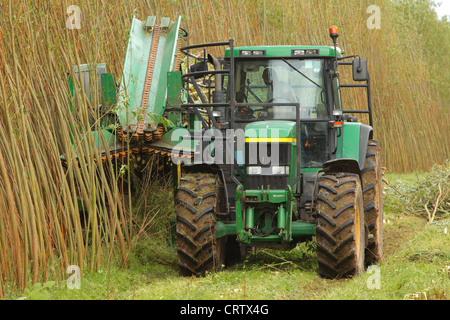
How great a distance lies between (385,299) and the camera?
183 inches

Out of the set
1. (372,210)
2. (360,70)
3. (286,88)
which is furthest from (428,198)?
(286,88)

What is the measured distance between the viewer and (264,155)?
5820 millimetres

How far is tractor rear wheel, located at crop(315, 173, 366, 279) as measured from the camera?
5.41 metres

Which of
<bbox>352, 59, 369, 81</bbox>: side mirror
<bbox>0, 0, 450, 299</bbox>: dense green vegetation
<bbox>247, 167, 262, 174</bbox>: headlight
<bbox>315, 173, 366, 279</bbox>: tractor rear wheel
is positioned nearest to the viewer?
<bbox>0, 0, 450, 299</bbox>: dense green vegetation

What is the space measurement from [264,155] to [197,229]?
2.87ft

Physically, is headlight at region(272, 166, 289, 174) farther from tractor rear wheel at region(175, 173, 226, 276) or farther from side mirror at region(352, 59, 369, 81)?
side mirror at region(352, 59, 369, 81)

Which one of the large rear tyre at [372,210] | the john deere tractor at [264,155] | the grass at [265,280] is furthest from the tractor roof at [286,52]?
the grass at [265,280]

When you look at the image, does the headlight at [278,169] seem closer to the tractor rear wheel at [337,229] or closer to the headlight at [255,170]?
the headlight at [255,170]

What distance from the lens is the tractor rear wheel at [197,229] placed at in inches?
220

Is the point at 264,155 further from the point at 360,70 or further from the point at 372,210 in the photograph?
the point at 360,70

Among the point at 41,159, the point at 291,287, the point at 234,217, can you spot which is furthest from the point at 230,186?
the point at 41,159

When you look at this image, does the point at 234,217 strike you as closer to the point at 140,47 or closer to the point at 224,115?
the point at 224,115

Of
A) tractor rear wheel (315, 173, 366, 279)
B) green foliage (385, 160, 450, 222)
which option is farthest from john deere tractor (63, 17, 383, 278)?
green foliage (385, 160, 450, 222)

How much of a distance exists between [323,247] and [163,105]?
8.14ft
